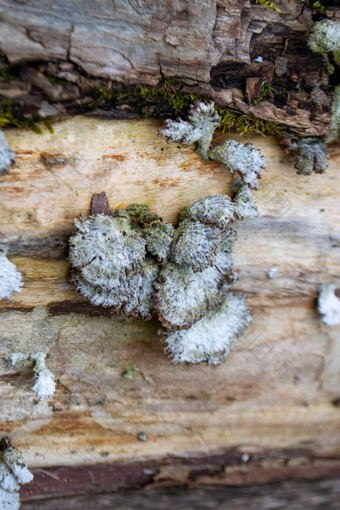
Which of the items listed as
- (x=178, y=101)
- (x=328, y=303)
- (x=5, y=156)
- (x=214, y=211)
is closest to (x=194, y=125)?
(x=178, y=101)

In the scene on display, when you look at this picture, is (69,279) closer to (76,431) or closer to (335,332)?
(76,431)

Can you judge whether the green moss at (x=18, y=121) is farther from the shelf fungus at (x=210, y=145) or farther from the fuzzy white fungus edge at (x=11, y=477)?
the fuzzy white fungus edge at (x=11, y=477)

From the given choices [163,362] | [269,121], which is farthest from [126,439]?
[269,121]

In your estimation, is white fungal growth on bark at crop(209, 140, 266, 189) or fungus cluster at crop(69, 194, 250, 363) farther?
white fungal growth on bark at crop(209, 140, 266, 189)

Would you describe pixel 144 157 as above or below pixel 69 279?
above

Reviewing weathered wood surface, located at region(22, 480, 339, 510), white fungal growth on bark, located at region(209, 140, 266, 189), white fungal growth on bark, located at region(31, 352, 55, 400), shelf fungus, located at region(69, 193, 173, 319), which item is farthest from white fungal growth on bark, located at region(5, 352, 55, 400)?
white fungal growth on bark, located at region(209, 140, 266, 189)

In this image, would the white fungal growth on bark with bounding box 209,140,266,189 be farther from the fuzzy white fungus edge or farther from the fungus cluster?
the fuzzy white fungus edge

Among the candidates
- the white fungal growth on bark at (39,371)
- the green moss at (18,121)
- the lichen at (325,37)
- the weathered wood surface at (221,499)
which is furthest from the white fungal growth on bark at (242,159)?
the weathered wood surface at (221,499)
